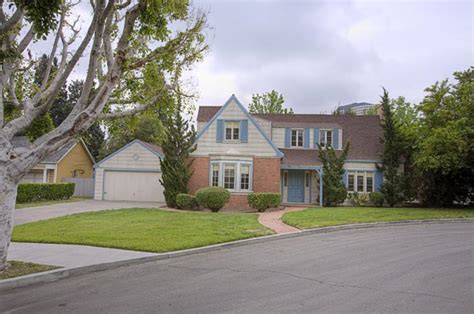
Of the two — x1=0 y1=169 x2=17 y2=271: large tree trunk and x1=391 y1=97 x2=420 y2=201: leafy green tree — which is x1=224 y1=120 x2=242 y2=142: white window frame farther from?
x1=0 y1=169 x2=17 y2=271: large tree trunk

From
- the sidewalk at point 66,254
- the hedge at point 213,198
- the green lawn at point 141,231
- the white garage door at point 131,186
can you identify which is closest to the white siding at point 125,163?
the white garage door at point 131,186

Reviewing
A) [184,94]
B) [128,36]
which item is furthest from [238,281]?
[184,94]

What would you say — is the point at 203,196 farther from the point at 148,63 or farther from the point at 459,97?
the point at 459,97

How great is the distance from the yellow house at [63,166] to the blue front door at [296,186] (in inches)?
693

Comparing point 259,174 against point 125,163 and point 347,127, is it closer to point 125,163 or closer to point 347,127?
point 347,127

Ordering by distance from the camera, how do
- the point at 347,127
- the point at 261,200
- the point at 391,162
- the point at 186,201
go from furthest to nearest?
1. the point at 347,127
2. the point at 391,162
3. the point at 186,201
4. the point at 261,200

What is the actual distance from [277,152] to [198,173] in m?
4.92

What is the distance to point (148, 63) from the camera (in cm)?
1040

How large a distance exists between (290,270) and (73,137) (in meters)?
5.25

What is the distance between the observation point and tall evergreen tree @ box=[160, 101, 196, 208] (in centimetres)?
2285

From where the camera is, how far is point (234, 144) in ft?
80.1

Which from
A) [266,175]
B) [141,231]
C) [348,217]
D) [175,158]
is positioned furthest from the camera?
[266,175]

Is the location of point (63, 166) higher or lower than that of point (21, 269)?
higher

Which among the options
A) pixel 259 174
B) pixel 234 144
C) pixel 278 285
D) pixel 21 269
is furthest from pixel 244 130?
pixel 278 285
